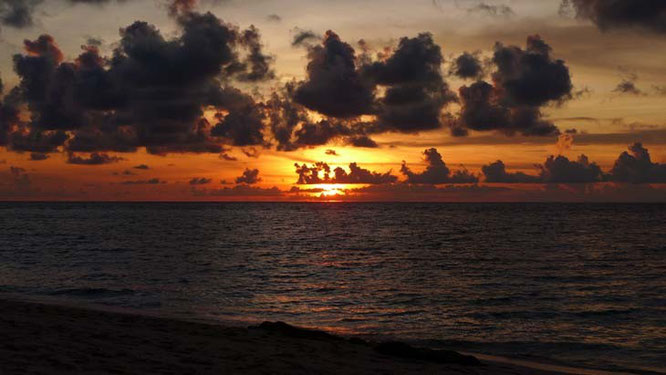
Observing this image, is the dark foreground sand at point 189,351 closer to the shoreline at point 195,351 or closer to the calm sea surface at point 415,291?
the shoreline at point 195,351

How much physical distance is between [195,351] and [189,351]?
156 mm

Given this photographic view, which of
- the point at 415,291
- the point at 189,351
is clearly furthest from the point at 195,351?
the point at 415,291

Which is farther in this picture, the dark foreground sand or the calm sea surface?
the calm sea surface

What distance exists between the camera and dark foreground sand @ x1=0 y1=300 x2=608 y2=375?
42.1 feet

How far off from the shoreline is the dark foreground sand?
0.02m

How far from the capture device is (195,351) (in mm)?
15203

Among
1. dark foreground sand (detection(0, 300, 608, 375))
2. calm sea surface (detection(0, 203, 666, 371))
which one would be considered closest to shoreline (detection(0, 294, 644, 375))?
dark foreground sand (detection(0, 300, 608, 375))

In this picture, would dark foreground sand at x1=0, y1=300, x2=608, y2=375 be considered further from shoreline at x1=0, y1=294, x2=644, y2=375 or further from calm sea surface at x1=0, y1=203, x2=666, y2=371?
calm sea surface at x1=0, y1=203, x2=666, y2=371

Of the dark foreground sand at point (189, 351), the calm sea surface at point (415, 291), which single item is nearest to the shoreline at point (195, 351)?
the dark foreground sand at point (189, 351)

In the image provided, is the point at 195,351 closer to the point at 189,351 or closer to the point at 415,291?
the point at 189,351

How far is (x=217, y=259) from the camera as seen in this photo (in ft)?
178

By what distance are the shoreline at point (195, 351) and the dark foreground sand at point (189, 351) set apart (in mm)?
22

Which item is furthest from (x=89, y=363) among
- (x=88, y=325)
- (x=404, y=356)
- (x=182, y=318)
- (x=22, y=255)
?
(x=22, y=255)

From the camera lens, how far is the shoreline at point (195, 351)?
1297cm
